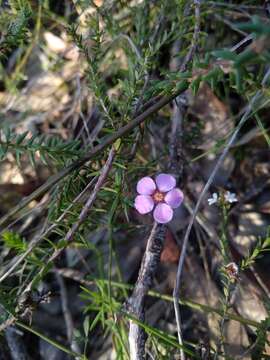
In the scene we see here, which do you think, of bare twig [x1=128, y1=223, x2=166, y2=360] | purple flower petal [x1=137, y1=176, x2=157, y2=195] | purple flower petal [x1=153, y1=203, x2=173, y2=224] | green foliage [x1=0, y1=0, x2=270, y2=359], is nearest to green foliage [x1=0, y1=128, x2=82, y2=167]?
green foliage [x1=0, y1=0, x2=270, y2=359]

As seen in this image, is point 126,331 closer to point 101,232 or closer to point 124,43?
point 101,232

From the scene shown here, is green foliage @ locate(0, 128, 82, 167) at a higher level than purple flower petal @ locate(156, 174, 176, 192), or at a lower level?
higher

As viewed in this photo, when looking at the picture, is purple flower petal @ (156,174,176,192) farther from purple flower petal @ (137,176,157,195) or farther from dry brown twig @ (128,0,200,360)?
dry brown twig @ (128,0,200,360)

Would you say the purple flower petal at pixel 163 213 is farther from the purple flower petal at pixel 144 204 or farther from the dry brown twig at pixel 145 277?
the dry brown twig at pixel 145 277

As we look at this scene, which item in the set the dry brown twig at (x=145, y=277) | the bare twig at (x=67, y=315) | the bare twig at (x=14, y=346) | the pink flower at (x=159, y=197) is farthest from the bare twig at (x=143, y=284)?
the bare twig at (x=14, y=346)

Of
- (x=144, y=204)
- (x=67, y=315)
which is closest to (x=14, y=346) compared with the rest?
(x=67, y=315)

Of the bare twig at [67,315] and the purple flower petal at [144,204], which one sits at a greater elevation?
the purple flower petal at [144,204]
